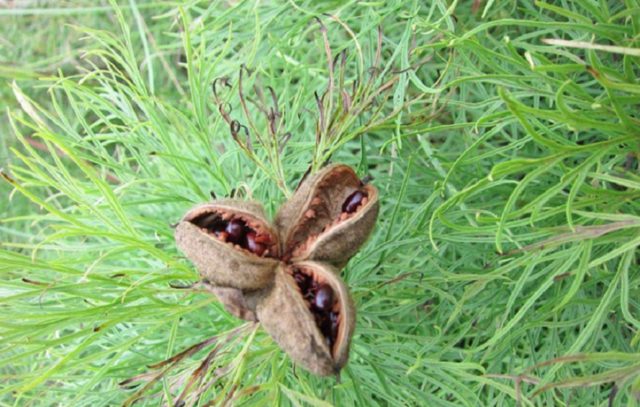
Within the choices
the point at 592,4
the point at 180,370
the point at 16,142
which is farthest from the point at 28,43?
the point at 592,4

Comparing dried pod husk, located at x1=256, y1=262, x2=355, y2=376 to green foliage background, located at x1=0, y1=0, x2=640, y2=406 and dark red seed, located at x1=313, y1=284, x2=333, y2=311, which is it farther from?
green foliage background, located at x1=0, y1=0, x2=640, y2=406

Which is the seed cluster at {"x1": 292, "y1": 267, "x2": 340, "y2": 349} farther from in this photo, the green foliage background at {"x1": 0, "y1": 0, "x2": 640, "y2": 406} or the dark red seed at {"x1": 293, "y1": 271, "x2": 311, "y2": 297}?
the green foliage background at {"x1": 0, "y1": 0, "x2": 640, "y2": 406}

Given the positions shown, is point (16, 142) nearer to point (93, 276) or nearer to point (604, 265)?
point (93, 276)

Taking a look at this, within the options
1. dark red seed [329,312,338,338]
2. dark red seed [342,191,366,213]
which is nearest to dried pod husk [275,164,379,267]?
dark red seed [342,191,366,213]

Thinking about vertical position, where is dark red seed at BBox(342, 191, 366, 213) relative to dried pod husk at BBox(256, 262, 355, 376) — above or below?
above

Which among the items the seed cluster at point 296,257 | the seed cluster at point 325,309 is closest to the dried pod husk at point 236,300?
the seed cluster at point 296,257

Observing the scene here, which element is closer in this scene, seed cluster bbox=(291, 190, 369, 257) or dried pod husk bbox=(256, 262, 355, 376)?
dried pod husk bbox=(256, 262, 355, 376)
